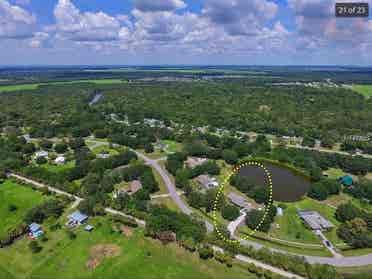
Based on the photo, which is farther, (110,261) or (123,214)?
(123,214)

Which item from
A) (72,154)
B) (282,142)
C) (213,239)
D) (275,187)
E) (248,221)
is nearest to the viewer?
(213,239)

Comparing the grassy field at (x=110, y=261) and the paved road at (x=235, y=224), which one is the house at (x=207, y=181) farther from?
the grassy field at (x=110, y=261)

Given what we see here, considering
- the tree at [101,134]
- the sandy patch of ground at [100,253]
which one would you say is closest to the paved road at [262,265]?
the sandy patch of ground at [100,253]

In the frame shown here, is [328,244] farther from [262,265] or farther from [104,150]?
[104,150]

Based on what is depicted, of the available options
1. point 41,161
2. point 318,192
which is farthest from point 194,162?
point 41,161

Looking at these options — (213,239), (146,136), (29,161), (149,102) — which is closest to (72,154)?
(29,161)

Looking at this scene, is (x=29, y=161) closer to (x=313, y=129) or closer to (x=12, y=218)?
(x=12, y=218)

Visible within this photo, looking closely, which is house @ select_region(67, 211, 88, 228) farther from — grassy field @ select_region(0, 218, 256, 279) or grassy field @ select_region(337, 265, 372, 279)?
grassy field @ select_region(337, 265, 372, 279)
